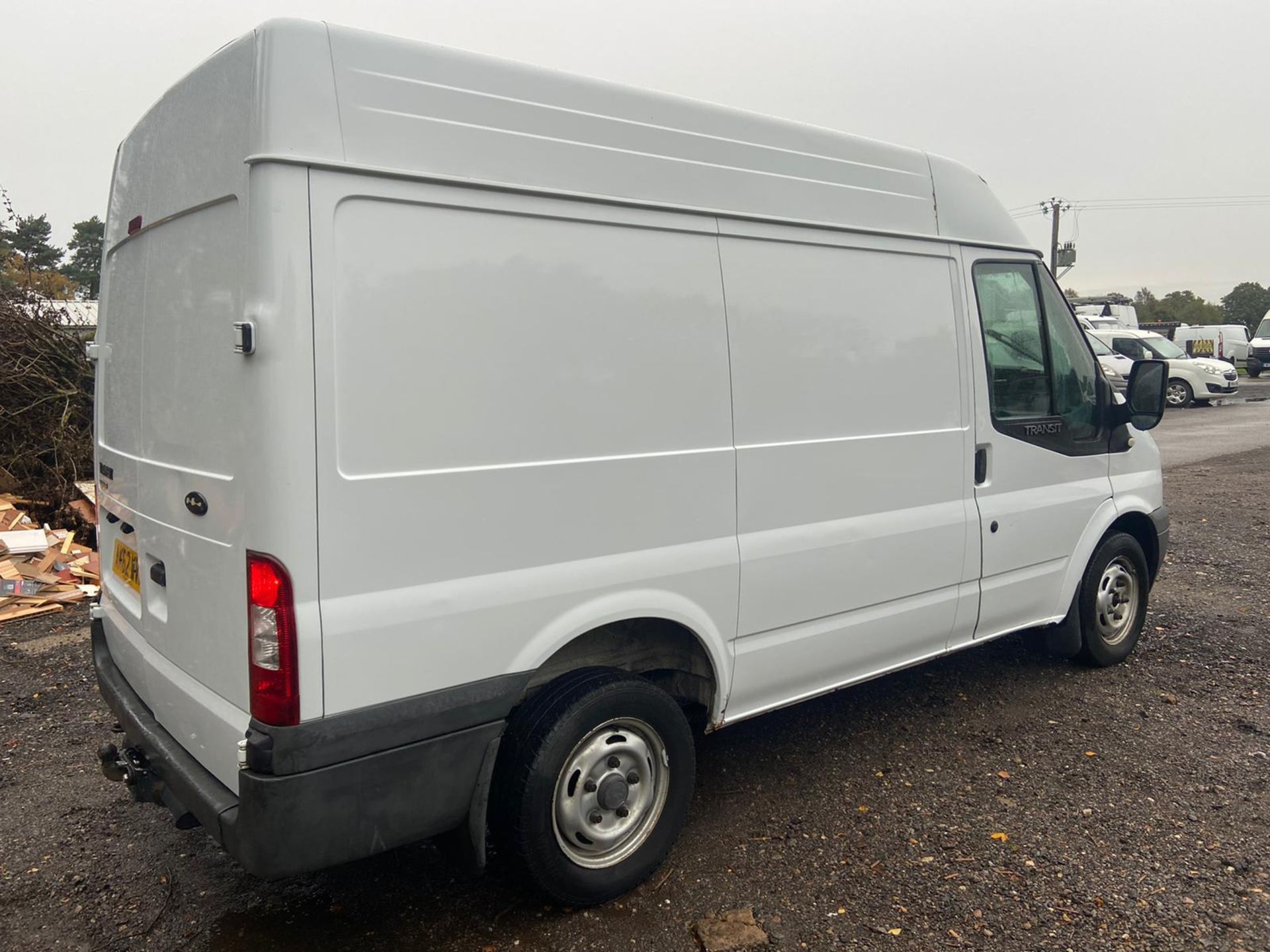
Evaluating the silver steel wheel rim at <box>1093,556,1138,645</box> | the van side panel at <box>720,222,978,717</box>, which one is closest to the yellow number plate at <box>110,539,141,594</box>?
the van side panel at <box>720,222,978,717</box>

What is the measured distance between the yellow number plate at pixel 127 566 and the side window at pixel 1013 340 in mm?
3499

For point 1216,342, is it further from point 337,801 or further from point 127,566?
point 337,801

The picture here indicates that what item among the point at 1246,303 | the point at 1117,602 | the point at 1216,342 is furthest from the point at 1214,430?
the point at 1246,303

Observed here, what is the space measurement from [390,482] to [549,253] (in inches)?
33.5

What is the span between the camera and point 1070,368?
453cm

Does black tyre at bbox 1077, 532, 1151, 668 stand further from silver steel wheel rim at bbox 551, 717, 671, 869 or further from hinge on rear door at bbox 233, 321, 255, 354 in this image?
hinge on rear door at bbox 233, 321, 255, 354

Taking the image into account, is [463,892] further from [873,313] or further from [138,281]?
[873,313]

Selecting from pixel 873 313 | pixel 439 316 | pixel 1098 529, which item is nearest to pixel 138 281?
pixel 439 316

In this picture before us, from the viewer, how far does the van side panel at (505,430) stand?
238cm

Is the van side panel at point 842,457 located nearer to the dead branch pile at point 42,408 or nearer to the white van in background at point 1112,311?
the dead branch pile at point 42,408

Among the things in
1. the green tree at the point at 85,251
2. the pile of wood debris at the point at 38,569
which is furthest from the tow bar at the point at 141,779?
the green tree at the point at 85,251

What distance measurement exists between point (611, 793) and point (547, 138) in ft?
6.72

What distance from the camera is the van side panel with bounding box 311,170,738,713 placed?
7.80 feet

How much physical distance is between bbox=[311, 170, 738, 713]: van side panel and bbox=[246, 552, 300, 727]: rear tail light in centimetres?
9
